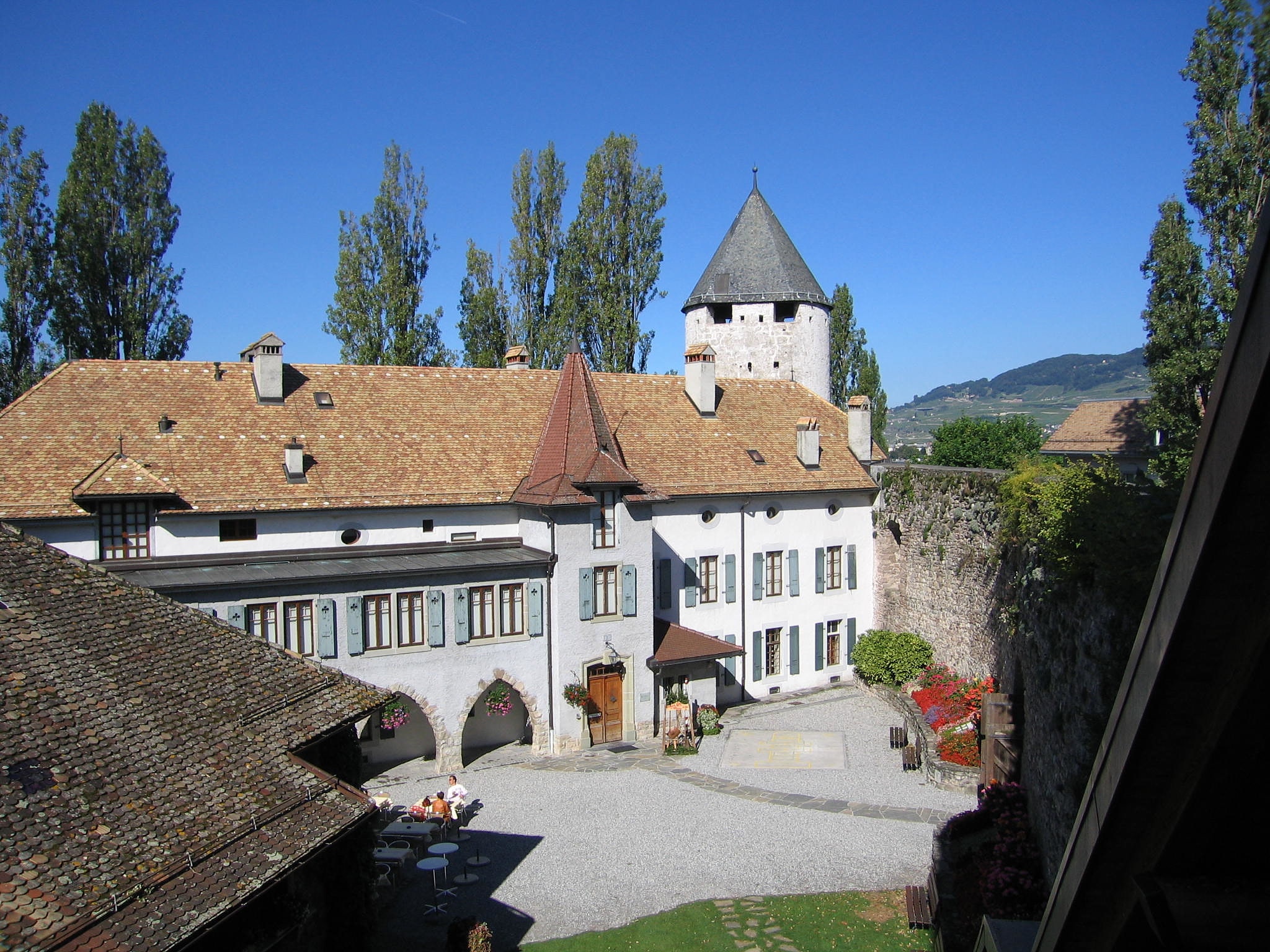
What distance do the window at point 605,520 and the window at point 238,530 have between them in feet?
26.0

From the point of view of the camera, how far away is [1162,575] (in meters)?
2.91

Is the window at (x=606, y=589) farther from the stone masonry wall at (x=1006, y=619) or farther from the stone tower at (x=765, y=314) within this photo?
the stone tower at (x=765, y=314)

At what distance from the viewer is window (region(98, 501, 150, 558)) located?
68.1 feet

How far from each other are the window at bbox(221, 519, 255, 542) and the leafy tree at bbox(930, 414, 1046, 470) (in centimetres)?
3627

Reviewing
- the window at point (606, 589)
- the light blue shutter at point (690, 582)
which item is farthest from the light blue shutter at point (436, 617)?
the light blue shutter at point (690, 582)

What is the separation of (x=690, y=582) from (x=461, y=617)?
750 centimetres

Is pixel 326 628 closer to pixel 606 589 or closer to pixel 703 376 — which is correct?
pixel 606 589

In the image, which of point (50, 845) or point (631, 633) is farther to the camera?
point (631, 633)

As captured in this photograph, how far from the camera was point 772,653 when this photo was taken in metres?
29.3

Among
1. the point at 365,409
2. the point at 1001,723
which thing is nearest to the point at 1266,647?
the point at 1001,723

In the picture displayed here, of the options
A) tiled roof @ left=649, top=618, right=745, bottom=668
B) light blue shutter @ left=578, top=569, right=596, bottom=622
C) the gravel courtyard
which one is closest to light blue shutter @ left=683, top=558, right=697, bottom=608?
tiled roof @ left=649, top=618, right=745, bottom=668

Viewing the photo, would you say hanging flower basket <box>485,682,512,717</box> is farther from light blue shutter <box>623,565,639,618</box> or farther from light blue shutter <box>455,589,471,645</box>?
light blue shutter <box>623,565,639,618</box>

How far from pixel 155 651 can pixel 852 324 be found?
Result: 41348mm

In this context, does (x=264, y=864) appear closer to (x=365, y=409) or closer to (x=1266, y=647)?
(x=1266, y=647)
